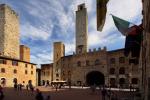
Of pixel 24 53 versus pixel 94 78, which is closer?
pixel 94 78

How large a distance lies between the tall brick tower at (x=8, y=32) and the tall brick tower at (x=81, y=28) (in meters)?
16.8

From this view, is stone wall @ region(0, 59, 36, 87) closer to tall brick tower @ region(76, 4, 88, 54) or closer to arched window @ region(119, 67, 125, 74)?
tall brick tower @ region(76, 4, 88, 54)

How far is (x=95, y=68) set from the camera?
197ft

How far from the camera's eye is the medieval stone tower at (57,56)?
68.9 m

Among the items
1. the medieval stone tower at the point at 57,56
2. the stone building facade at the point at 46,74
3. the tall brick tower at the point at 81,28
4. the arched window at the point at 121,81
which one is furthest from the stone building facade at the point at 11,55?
the arched window at the point at 121,81

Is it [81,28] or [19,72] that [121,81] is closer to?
[81,28]

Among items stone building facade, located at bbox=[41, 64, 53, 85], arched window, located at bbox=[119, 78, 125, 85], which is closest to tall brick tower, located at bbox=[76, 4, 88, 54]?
stone building facade, located at bbox=[41, 64, 53, 85]

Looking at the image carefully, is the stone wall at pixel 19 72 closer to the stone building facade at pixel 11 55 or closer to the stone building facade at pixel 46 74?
the stone building facade at pixel 11 55

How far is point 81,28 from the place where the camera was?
67.4 meters

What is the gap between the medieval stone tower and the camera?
226ft

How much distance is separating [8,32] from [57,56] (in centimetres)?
1899

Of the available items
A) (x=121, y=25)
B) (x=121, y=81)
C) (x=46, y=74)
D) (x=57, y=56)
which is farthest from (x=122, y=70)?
(x=121, y=25)

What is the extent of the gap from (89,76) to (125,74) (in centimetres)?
1103

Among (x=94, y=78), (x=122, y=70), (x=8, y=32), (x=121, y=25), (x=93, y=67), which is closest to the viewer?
(x=121, y=25)
